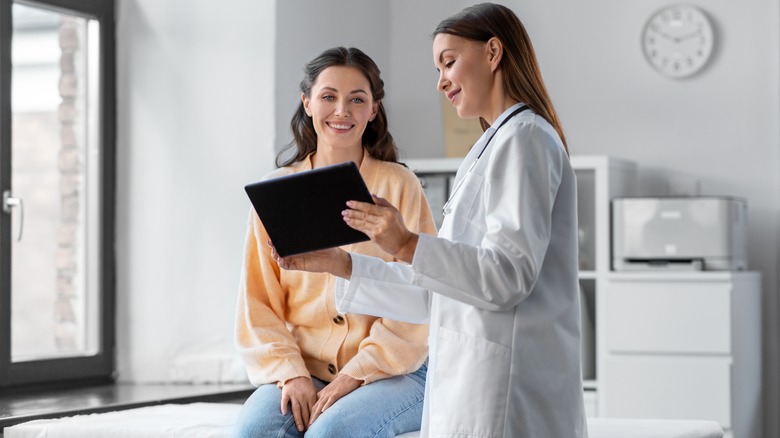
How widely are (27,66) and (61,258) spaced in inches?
24.9

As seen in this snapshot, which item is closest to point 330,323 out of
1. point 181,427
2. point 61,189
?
point 181,427

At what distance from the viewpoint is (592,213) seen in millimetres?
4391

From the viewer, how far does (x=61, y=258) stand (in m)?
3.66

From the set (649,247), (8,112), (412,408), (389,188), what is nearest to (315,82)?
(389,188)

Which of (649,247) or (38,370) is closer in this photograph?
(38,370)

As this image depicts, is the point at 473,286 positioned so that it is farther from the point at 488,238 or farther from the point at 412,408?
the point at 412,408

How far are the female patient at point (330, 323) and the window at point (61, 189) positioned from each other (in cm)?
139

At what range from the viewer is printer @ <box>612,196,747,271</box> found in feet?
13.1

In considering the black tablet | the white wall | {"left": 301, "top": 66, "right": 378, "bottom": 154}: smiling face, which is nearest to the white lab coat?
the black tablet

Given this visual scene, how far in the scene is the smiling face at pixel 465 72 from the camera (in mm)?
1680

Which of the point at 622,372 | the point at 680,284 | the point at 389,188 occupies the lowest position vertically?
the point at 622,372

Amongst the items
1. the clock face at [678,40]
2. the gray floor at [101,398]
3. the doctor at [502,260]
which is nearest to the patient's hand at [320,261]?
the doctor at [502,260]

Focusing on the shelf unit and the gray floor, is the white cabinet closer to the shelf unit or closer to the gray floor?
the shelf unit

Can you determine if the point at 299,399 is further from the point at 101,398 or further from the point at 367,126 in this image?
the point at 101,398
